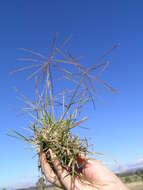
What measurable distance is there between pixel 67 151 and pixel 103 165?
20.1 inches

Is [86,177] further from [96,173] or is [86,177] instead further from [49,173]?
[49,173]

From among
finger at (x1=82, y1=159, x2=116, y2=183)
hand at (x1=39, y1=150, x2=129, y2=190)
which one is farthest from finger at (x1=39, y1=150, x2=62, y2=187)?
finger at (x1=82, y1=159, x2=116, y2=183)

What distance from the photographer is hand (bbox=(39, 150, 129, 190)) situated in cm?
216

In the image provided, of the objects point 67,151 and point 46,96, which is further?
point 46,96

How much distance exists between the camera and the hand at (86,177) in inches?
84.9

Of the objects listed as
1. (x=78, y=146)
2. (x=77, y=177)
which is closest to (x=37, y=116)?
(x=78, y=146)

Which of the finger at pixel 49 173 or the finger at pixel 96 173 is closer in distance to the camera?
the finger at pixel 49 173

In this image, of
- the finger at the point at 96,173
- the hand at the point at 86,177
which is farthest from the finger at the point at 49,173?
the finger at the point at 96,173

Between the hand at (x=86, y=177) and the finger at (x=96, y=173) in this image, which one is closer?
the hand at (x=86, y=177)

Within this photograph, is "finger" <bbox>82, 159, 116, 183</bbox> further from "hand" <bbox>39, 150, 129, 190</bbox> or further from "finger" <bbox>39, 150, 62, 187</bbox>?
"finger" <bbox>39, 150, 62, 187</bbox>

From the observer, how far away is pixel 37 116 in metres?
2.50

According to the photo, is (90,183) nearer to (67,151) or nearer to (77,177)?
(77,177)

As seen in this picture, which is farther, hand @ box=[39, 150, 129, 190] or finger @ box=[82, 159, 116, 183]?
finger @ box=[82, 159, 116, 183]

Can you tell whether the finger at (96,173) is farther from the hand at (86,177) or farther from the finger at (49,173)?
the finger at (49,173)
